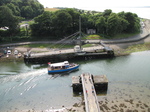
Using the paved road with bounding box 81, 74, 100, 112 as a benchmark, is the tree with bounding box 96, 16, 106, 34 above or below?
above

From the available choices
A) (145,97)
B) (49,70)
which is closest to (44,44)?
(49,70)

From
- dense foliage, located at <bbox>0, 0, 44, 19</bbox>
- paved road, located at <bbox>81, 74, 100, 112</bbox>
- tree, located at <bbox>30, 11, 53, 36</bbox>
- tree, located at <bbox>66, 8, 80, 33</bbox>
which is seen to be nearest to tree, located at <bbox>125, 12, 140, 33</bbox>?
tree, located at <bbox>66, 8, 80, 33</bbox>

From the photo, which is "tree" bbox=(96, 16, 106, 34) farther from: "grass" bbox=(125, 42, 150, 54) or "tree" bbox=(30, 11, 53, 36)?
"tree" bbox=(30, 11, 53, 36)

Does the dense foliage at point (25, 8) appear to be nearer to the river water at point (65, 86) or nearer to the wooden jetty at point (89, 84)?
the river water at point (65, 86)

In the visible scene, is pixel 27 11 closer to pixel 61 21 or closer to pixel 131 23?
pixel 61 21

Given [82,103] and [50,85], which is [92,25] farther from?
[82,103]

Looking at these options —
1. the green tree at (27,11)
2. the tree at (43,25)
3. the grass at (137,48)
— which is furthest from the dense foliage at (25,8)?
the grass at (137,48)
